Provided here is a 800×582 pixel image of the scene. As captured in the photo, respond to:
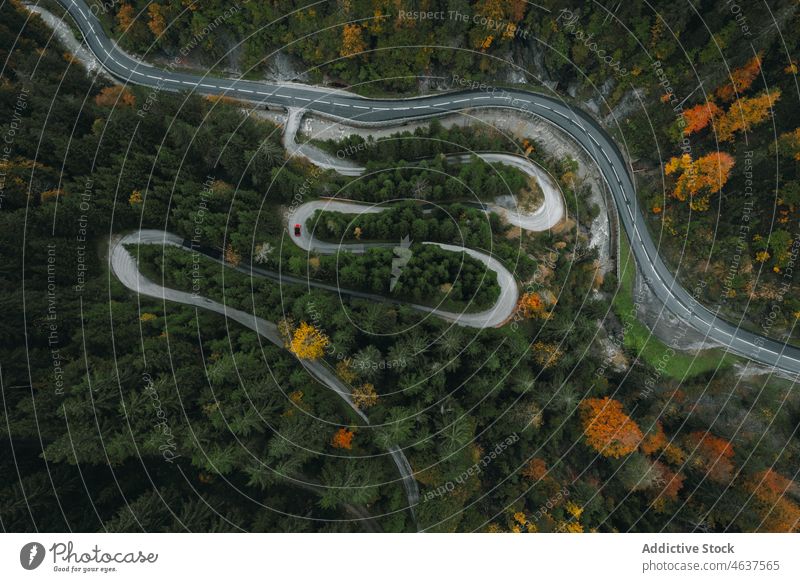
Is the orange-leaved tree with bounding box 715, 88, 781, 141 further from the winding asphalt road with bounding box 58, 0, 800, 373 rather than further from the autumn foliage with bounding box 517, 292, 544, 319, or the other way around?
the autumn foliage with bounding box 517, 292, 544, 319

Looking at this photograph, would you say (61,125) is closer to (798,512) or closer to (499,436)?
(499,436)

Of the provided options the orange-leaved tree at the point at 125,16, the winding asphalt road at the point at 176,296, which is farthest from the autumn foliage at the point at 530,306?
the orange-leaved tree at the point at 125,16

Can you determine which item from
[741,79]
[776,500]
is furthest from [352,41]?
[776,500]

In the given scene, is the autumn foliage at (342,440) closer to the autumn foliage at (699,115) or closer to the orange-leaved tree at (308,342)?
the orange-leaved tree at (308,342)

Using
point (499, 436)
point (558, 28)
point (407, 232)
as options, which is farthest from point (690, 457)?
point (558, 28)

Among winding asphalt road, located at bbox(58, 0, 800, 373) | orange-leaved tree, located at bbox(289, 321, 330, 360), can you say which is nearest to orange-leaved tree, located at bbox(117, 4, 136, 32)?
winding asphalt road, located at bbox(58, 0, 800, 373)

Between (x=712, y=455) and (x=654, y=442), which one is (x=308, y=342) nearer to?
(x=654, y=442)
